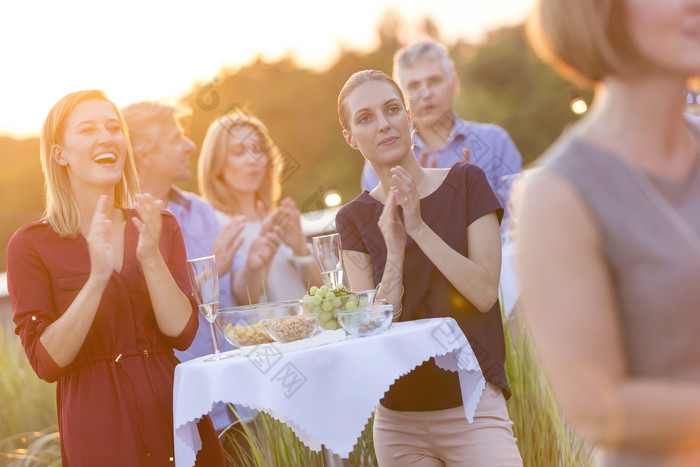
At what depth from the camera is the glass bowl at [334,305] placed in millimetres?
2709

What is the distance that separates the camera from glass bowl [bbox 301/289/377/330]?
271 cm

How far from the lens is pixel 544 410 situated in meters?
3.60

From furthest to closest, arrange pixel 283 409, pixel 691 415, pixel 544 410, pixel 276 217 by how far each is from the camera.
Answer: pixel 276 217
pixel 544 410
pixel 283 409
pixel 691 415

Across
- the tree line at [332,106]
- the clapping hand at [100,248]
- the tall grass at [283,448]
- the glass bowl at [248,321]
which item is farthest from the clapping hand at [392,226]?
the tree line at [332,106]

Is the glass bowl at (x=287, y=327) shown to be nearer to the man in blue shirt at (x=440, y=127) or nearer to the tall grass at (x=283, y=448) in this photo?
the tall grass at (x=283, y=448)

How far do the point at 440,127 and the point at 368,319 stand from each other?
3086mm

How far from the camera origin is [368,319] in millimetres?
2643

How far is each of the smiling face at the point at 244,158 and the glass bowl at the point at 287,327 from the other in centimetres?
261

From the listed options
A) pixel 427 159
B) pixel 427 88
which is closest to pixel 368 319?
pixel 427 159

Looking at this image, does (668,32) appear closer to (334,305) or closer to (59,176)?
(334,305)

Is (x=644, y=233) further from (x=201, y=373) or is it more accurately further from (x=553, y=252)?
(x=201, y=373)

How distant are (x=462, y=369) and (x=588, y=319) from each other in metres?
1.63

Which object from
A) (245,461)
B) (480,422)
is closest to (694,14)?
(480,422)

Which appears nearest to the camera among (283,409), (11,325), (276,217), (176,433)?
(283,409)
